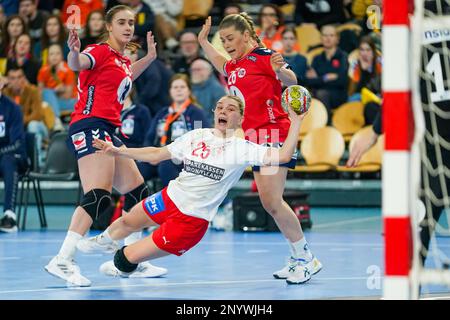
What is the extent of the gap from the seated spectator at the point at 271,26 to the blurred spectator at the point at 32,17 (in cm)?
480

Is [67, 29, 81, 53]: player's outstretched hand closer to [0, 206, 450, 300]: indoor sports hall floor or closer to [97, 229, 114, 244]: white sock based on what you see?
[97, 229, 114, 244]: white sock

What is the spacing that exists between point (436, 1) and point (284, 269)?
294 cm

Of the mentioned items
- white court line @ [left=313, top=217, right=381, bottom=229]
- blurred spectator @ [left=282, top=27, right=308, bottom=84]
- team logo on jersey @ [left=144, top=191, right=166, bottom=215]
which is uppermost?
blurred spectator @ [left=282, top=27, right=308, bottom=84]

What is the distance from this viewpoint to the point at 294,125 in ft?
23.3

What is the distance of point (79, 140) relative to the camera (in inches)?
333

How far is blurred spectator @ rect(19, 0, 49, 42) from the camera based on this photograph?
19.0m

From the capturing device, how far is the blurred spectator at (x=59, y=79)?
56.6ft

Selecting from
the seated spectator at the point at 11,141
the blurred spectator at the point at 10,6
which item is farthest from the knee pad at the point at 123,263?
the blurred spectator at the point at 10,6

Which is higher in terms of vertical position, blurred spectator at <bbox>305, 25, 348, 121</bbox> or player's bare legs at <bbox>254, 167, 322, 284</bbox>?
blurred spectator at <bbox>305, 25, 348, 121</bbox>

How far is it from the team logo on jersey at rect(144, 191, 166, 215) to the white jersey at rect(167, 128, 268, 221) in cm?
10

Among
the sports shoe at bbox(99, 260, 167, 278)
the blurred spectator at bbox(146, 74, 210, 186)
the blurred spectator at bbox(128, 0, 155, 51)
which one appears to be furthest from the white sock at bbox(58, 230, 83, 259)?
the blurred spectator at bbox(128, 0, 155, 51)

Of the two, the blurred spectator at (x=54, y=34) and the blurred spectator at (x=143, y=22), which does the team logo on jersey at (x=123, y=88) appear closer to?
the blurred spectator at (x=143, y=22)

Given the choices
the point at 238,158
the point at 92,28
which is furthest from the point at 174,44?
the point at 238,158

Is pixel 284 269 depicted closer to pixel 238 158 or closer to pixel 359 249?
pixel 238 158
